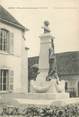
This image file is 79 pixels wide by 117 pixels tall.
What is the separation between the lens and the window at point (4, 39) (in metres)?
25.5

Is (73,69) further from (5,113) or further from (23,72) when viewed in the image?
(5,113)

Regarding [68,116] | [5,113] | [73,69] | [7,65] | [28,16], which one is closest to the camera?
[68,116]

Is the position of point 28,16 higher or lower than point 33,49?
higher

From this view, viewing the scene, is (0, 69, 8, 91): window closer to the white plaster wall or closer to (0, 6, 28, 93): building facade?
(0, 6, 28, 93): building facade

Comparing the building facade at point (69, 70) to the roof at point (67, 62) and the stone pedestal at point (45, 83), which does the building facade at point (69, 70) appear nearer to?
the roof at point (67, 62)

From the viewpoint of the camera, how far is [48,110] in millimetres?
11656

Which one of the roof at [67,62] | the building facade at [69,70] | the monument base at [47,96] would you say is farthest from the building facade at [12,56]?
the monument base at [47,96]

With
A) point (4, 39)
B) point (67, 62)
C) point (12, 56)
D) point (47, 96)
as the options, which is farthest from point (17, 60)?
point (47, 96)

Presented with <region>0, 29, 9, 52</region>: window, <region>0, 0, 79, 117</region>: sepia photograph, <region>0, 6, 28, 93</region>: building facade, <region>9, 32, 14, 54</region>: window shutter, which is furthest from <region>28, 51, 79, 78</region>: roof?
<region>0, 29, 9, 52</region>: window

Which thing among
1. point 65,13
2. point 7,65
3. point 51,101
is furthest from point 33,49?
point 51,101

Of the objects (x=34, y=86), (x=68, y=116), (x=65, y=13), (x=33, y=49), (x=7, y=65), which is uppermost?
(x=65, y=13)

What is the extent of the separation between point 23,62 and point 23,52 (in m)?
0.81

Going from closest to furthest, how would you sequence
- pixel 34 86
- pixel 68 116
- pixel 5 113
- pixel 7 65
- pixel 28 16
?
1. pixel 68 116
2. pixel 5 113
3. pixel 34 86
4. pixel 7 65
5. pixel 28 16

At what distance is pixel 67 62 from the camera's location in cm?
3672
